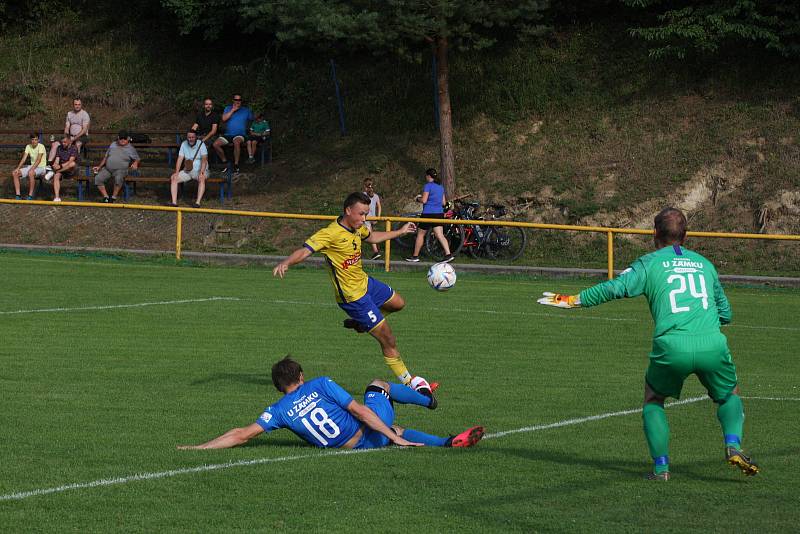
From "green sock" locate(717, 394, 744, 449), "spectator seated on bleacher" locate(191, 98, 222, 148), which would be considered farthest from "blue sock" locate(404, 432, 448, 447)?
"spectator seated on bleacher" locate(191, 98, 222, 148)

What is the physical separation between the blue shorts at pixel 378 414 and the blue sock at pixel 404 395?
19.8 inches

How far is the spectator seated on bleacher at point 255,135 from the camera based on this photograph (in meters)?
34.1

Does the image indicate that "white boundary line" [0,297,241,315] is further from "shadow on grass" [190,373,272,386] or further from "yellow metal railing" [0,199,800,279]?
"shadow on grass" [190,373,272,386]

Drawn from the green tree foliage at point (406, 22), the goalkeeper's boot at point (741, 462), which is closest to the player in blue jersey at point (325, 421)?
the goalkeeper's boot at point (741, 462)

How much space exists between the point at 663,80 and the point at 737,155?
3991 mm

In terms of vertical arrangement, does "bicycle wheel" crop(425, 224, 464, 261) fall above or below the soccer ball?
below

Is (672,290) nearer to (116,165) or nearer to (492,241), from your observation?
(492,241)

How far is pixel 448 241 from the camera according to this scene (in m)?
28.1

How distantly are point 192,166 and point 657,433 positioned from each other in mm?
Answer: 25400

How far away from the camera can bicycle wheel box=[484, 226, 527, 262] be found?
2772 centimetres

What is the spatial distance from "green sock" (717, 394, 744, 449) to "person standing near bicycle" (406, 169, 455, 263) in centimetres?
1903

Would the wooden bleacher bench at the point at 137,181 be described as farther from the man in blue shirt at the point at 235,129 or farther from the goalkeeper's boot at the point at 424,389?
the goalkeeper's boot at the point at 424,389

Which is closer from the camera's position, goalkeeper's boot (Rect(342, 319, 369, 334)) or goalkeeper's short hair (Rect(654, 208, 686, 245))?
goalkeeper's short hair (Rect(654, 208, 686, 245))

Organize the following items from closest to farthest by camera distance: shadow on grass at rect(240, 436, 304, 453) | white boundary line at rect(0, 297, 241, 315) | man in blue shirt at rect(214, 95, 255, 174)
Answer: shadow on grass at rect(240, 436, 304, 453), white boundary line at rect(0, 297, 241, 315), man in blue shirt at rect(214, 95, 255, 174)
